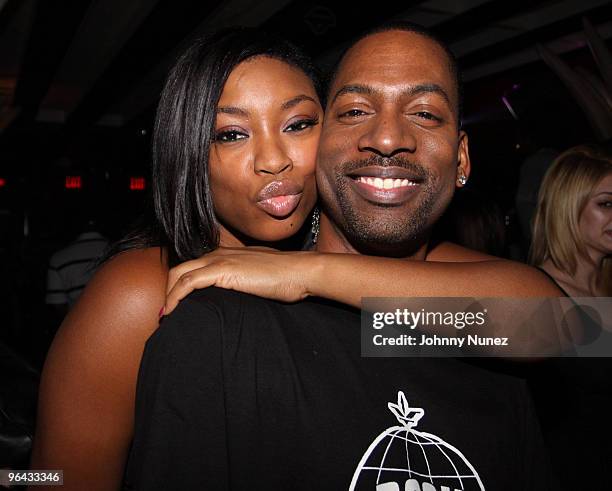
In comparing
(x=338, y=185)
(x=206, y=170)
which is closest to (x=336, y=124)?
(x=338, y=185)

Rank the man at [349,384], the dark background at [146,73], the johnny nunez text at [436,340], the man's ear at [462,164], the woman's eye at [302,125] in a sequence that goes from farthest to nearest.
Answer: the dark background at [146,73], the man's ear at [462,164], the woman's eye at [302,125], the johnny nunez text at [436,340], the man at [349,384]

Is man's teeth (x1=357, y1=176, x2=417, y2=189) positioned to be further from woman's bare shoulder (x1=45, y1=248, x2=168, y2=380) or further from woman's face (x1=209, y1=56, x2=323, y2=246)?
woman's bare shoulder (x1=45, y1=248, x2=168, y2=380)

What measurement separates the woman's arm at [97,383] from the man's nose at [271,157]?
1.21ft

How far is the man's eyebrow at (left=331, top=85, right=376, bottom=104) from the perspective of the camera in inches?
56.1

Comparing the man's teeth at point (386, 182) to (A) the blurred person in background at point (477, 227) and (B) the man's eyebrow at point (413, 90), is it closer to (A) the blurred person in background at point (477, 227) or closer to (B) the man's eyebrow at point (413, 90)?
(B) the man's eyebrow at point (413, 90)

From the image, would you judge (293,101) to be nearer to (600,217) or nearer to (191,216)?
(191,216)

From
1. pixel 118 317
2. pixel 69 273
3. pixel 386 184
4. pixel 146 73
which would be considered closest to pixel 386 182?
pixel 386 184

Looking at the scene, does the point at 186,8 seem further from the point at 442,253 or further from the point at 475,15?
the point at 442,253

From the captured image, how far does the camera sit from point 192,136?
56.8 inches

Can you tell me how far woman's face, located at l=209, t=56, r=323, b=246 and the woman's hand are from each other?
11.1 inches

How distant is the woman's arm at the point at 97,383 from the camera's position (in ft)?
4.47

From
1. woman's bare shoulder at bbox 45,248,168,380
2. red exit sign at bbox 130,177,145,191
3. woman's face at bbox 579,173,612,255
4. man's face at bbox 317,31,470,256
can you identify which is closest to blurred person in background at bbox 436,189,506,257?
woman's face at bbox 579,173,612,255

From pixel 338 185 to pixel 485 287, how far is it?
1.43ft

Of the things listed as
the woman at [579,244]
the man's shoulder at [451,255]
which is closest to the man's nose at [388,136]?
the man's shoulder at [451,255]
